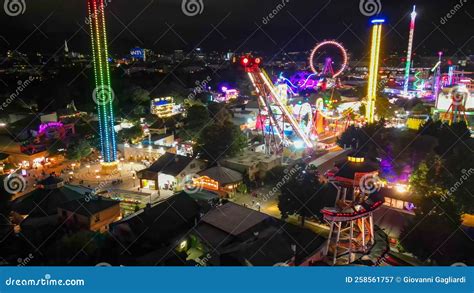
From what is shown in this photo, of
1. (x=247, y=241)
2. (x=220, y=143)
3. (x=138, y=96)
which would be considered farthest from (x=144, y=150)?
(x=138, y=96)

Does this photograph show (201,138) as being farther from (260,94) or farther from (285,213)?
(285,213)

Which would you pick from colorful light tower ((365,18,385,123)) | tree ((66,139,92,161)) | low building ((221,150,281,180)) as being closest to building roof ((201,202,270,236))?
low building ((221,150,281,180))

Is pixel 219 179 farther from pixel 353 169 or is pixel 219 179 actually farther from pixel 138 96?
pixel 138 96

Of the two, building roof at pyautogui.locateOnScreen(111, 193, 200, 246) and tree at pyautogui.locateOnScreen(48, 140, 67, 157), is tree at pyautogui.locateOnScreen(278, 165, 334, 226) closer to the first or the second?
building roof at pyautogui.locateOnScreen(111, 193, 200, 246)

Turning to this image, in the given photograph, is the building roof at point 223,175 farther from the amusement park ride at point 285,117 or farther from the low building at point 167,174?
the amusement park ride at point 285,117

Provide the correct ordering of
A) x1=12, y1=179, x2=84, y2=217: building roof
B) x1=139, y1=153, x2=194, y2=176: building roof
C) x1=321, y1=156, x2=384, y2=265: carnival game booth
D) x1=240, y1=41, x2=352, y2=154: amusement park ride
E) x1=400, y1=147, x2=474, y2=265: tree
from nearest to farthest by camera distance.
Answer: x1=321, y1=156, x2=384, y2=265: carnival game booth < x1=400, y1=147, x2=474, y2=265: tree < x1=12, y1=179, x2=84, y2=217: building roof < x1=139, y1=153, x2=194, y2=176: building roof < x1=240, y1=41, x2=352, y2=154: amusement park ride

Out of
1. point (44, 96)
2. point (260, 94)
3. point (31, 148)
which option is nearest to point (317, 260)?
point (260, 94)
